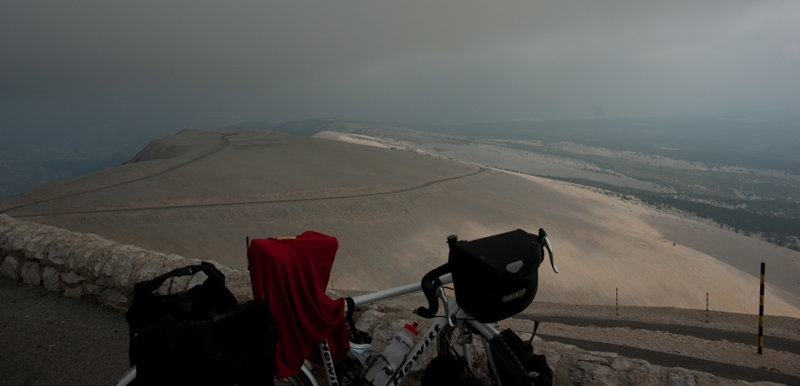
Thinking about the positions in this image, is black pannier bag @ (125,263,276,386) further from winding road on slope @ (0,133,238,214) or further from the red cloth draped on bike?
winding road on slope @ (0,133,238,214)

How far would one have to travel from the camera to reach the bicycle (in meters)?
2.25

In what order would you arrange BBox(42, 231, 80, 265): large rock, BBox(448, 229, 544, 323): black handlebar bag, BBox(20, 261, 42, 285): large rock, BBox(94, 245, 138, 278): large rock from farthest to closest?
BBox(20, 261, 42, 285): large rock, BBox(42, 231, 80, 265): large rock, BBox(94, 245, 138, 278): large rock, BBox(448, 229, 544, 323): black handlebar bag

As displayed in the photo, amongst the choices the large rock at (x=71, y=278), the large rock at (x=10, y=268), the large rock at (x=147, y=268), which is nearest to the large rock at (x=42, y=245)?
the large rock at (x=10, y=268)

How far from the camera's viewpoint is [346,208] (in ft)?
92.0

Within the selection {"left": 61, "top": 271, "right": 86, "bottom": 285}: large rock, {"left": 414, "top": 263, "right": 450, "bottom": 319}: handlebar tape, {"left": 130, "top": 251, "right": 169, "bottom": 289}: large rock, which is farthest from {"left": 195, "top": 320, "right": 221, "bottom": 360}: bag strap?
{"left": 61, "top": 271, "right": 86, "bottom": 285}: large rock

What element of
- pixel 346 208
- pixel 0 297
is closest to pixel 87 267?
pixel 0 297

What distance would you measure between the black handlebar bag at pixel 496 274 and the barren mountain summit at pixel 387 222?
14.5 m

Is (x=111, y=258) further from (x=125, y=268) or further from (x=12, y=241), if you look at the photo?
(x=12, y=241)

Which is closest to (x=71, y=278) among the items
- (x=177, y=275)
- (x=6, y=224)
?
(x=6, y=224)

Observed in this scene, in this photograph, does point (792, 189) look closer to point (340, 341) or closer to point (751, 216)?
point (751, 216)

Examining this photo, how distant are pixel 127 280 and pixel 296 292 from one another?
126 inches

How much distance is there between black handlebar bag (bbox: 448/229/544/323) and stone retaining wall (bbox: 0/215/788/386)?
3.89ft

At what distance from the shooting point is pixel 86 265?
5.21 metres

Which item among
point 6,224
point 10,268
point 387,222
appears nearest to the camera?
point 10,268
